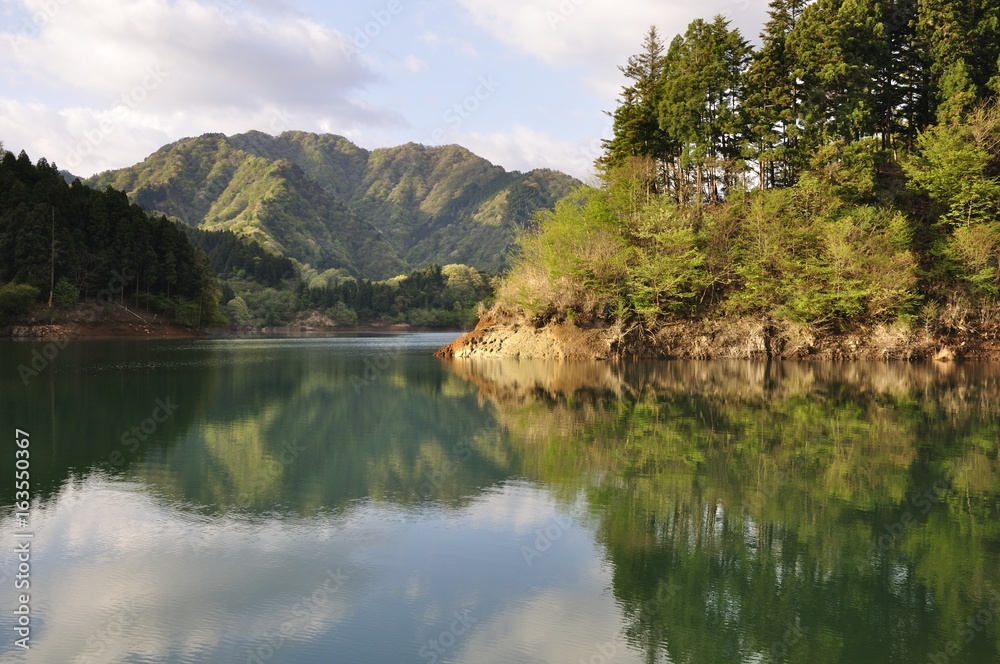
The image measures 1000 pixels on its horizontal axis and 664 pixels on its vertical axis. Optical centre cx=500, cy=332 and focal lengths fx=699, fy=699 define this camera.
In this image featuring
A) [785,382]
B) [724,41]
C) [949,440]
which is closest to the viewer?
[949,440]

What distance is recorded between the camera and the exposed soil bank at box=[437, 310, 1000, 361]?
46.1 m

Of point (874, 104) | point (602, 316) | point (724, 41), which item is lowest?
point (602, 316)

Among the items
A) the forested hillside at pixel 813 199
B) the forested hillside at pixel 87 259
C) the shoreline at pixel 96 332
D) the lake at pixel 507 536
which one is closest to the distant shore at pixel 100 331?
the shoreline at pixel 96 332

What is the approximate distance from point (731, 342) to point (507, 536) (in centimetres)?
4202

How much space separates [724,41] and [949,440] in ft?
140

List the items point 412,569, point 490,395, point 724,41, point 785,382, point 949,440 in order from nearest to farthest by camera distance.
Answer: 1. point 412,569
2. point 949,440
3. point 490,395
4. point 785,382
5. point 724,41

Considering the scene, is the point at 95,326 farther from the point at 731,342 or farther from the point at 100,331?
the point at 731,342

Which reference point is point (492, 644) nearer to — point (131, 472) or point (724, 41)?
point (131, 472)

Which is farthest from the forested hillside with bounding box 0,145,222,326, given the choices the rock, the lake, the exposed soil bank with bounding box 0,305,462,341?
the rock

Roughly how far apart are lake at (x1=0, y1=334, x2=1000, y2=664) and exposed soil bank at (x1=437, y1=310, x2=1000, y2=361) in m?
26.4

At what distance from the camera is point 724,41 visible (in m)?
51.6

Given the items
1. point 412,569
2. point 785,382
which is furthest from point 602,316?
point 412,569

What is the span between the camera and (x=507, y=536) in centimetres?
1001

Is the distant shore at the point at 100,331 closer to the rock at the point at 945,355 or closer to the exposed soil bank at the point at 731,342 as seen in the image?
the exposed soil bank at the point at 731,342
